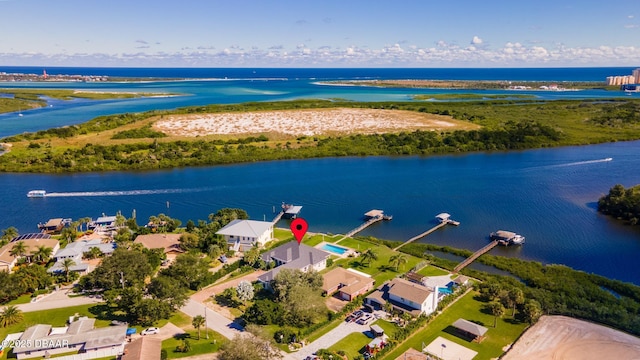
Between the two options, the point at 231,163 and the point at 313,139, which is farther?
the point at 313,139

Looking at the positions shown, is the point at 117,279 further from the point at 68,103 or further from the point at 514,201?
the point at 68,103

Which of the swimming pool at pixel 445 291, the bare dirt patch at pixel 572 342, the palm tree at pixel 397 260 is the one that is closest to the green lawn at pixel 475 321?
the bare dirt patch at pixel 572 342

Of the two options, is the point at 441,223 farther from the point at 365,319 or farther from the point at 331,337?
the point at 331,337

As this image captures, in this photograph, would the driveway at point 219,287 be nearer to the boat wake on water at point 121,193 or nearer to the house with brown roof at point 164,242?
the house with brown roof at point 164,242

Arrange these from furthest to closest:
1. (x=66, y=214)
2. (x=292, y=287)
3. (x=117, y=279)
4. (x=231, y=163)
Result: 1. (x=231, y=163)
2. (x=66, y=214)
3. (x=117, y=279)
4. (x=292, y=287)

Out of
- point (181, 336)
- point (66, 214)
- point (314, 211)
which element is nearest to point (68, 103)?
point (66, 214)

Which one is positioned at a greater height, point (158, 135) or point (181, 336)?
point (158, 135)

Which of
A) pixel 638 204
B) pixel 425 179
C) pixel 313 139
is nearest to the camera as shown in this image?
pixel 638 204

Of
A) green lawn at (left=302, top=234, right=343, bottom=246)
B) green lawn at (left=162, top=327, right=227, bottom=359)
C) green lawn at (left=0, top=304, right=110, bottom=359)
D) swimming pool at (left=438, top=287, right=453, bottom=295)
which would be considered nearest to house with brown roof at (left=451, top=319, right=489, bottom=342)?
swimming pool at (left=438, top=287, right=453, bottom=295)
